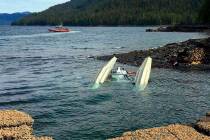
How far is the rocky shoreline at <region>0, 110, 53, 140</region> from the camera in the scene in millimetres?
27322

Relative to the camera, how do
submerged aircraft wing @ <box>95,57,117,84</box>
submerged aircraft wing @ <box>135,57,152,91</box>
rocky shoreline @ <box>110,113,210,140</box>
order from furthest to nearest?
submerged aircraft wing @ <box>95,57,117,84</box> < submerged aircraft wing @ <box>135,57,152,91</box> < rocky shoreline @ <box>110,113,210,140</box>

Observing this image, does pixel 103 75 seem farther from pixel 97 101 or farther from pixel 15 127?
pixel 15 127

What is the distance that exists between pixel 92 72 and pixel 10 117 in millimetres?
37016

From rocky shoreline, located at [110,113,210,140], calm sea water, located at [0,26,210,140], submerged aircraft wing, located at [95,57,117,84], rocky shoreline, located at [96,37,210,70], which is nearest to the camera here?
rocky shoreline, located at [110,113,210,140]

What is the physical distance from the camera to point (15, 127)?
2884 cm

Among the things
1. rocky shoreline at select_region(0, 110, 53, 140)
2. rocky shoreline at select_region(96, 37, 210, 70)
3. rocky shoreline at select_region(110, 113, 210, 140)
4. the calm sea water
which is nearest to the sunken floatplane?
the calm sea water

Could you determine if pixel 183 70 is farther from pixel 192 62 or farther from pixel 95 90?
pixel 95 90

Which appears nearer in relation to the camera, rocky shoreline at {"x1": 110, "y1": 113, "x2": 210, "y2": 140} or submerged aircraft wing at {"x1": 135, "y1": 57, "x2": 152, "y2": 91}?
rocky shoreline at {"x1": 110, "y1": 113, "x2": 210, "y2": 140}

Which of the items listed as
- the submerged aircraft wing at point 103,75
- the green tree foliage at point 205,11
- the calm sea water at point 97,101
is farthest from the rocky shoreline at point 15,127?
the green tree foliage at point 205,11

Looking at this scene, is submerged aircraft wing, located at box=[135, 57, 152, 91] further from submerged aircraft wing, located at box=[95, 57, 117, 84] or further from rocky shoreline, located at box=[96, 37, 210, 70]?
rocky shoreline, located at box=[96, 37, 210, 70]

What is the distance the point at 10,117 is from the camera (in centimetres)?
3009

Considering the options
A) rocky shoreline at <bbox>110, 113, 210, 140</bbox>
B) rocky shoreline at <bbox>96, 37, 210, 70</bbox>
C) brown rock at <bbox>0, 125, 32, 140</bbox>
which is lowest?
rocky shoreline at <bbox>96, 37, 210, 70</bbox>

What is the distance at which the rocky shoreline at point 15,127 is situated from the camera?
27.3 m

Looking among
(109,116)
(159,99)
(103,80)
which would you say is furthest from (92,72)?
(109,116)
